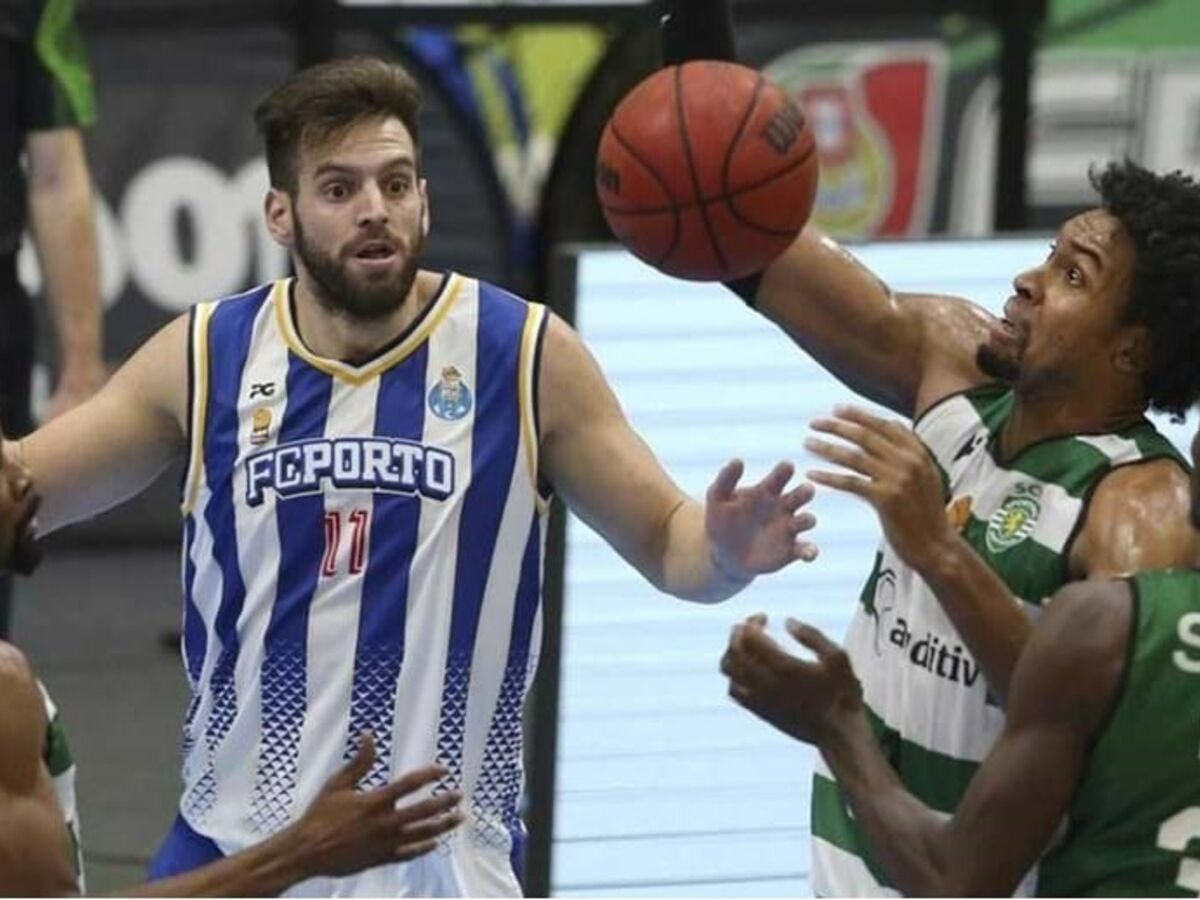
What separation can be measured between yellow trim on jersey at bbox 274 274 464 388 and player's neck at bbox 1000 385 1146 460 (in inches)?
41.9

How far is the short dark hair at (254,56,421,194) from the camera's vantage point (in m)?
5.40

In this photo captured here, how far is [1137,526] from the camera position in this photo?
16.3 ft

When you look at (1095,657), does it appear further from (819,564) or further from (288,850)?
(819,564)

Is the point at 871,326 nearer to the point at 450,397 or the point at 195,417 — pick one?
the point at 450,397

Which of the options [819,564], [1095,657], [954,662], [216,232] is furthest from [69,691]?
[1095,657]

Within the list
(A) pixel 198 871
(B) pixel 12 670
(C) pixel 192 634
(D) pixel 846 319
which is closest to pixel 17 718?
(B) pixel 12 670

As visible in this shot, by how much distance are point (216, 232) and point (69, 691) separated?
1.82m

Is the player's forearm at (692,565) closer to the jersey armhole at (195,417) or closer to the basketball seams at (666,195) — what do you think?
the basketball seams at (666,195)

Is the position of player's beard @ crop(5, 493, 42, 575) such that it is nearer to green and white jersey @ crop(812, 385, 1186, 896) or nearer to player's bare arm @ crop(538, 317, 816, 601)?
player's bare arm @ crop(538, 317, 816, 601)

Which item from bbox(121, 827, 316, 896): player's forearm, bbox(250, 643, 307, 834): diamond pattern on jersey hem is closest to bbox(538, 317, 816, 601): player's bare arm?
bbox(250, 643, 307, 834): diamond pattern on jersey hem

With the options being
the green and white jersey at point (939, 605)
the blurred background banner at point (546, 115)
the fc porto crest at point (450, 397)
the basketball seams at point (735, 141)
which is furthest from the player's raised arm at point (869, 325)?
the blurred background banner at point (546, 115)

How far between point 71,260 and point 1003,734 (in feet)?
13.8

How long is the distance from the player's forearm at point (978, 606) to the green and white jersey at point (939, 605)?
0.28 metres

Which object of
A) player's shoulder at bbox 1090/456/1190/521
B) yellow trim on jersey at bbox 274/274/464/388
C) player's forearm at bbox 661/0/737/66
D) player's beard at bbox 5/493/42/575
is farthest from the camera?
player's forearm at bbox 661/0/737/66
